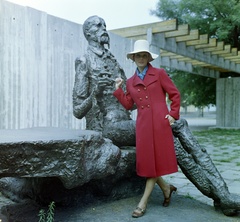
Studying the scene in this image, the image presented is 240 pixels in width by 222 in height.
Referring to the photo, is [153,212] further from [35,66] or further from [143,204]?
[35,66]

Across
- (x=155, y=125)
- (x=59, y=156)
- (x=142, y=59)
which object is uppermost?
(x=142, y=59)

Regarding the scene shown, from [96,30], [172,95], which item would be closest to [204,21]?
[96,30]

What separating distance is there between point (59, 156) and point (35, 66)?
152 inches

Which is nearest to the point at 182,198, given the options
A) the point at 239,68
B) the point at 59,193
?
the point at 59,193

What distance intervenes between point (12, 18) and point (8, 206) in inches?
134

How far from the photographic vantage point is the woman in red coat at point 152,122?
302 cm

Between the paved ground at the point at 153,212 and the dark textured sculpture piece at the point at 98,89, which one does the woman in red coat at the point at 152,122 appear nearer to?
the paved ground at the point at 153,212

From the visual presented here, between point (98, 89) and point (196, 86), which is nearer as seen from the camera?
point (98, 89)

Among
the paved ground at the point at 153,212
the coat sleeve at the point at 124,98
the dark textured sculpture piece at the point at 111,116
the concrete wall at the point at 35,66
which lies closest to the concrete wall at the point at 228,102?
the concrete wall at the point at 35,66

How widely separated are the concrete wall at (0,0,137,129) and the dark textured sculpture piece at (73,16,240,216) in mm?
2291

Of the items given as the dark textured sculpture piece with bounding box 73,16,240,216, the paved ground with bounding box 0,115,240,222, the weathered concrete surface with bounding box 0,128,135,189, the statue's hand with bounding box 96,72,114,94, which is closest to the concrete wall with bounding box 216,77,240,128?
the paved ground with bounding box 0,115,240,222

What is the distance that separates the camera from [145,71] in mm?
3186

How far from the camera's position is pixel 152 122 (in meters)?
3.04

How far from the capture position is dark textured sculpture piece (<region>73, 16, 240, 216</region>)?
3172mm
